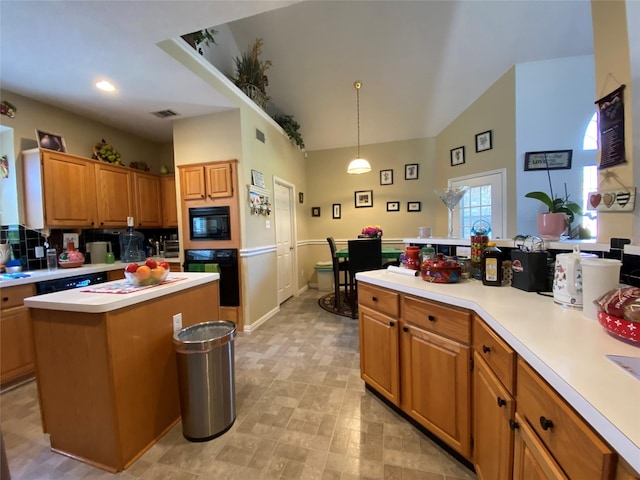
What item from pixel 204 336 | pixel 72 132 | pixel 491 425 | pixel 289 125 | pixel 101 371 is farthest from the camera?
pixel 289 125

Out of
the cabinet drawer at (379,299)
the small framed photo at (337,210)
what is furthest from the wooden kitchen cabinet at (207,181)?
the small framed photo at (337,210)

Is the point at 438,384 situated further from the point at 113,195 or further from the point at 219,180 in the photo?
the point at 113,195

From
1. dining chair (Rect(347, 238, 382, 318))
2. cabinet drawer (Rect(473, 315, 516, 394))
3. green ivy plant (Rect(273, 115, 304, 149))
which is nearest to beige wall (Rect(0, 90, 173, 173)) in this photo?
green ivy plant (Rect(273, 115, 304, 149))

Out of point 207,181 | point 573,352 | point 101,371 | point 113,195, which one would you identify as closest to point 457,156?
point 207,181

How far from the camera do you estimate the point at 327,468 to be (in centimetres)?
138

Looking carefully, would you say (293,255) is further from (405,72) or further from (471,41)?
(471,41)

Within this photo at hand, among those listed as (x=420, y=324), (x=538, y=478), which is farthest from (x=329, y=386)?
(x=538, y=478)

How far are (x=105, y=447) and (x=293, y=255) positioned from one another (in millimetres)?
3636

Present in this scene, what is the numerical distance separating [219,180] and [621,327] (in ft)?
10.9

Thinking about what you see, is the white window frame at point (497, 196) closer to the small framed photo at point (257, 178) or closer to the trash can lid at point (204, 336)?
the small framed photo at point (257, 178)

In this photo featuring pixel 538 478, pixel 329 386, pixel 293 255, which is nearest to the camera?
pixel 538 478

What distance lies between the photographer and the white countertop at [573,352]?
1.62 feet

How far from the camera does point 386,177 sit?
5.16 meters

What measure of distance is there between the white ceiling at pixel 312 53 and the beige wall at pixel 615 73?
173 cm
